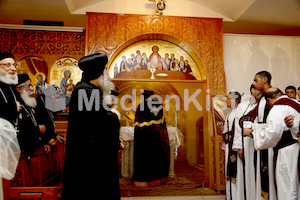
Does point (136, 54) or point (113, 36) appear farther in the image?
point (136, 54)

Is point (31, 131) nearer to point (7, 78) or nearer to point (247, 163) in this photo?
point (7, 78)

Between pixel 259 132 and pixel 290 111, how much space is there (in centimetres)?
47

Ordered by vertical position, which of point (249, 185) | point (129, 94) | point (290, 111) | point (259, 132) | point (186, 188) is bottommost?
point (186, 188)

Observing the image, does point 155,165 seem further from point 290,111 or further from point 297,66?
point 297,66

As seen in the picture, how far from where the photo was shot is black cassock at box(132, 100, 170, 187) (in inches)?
228

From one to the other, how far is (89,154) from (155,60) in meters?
4.34

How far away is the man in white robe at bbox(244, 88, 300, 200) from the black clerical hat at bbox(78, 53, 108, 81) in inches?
87.8

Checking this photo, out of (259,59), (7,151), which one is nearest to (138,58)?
(259,59)

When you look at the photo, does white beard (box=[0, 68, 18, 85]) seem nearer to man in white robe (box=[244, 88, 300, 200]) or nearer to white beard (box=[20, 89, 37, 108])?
white beard (box=[20, 89, 37, 108])

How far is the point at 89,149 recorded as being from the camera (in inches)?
99.6

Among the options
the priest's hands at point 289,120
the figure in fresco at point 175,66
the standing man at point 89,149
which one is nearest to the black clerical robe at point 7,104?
the standing man at point 89,149

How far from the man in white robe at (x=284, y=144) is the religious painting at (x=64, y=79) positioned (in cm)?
475

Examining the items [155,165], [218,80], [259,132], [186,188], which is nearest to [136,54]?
[218,80]

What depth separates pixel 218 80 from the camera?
609 centimetres
